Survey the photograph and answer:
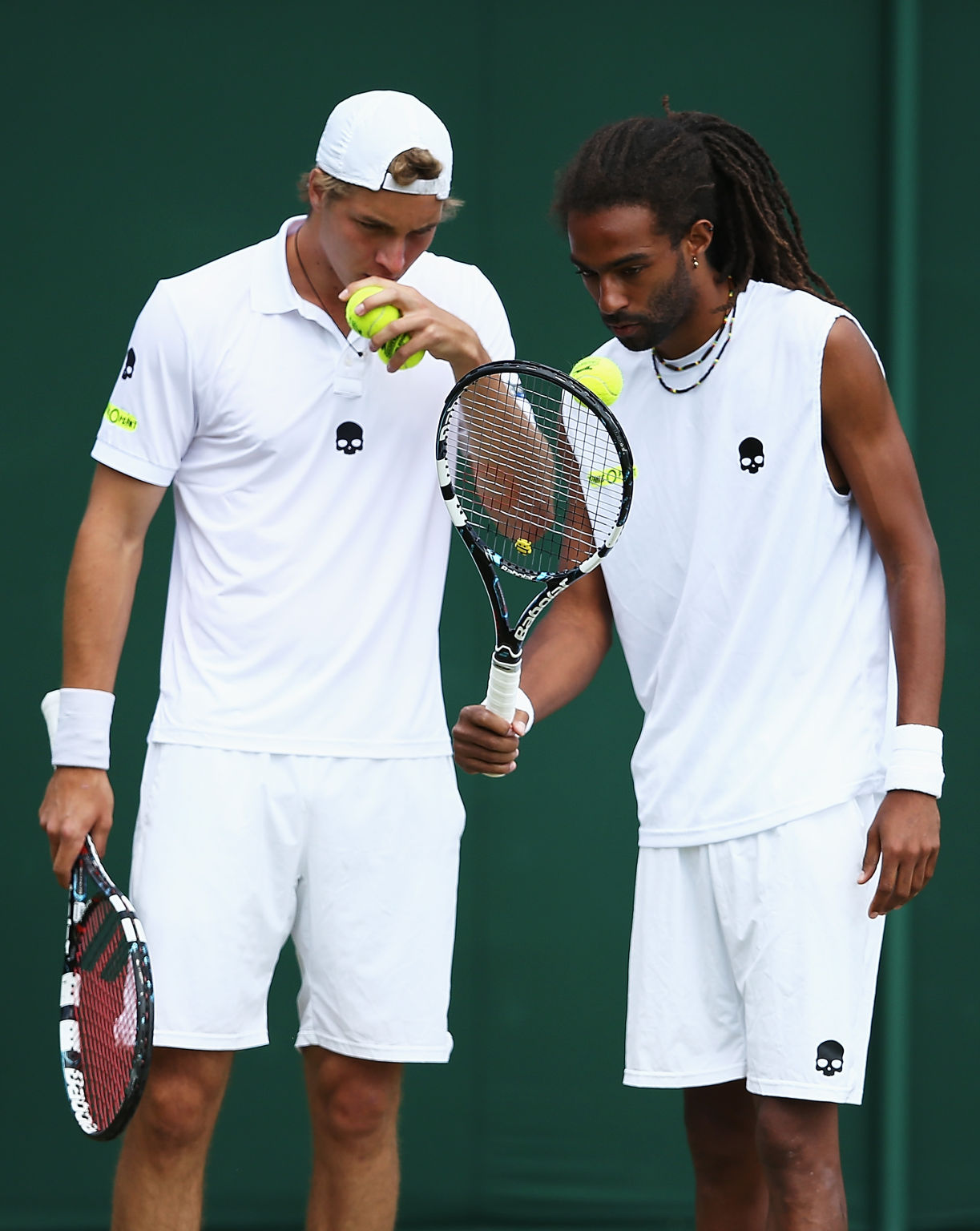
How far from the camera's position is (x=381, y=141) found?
2.73 meters

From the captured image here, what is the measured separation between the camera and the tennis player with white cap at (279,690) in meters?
2.82

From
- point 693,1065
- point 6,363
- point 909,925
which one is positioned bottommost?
point 693,1065

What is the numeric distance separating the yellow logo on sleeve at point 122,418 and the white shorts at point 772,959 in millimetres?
1000

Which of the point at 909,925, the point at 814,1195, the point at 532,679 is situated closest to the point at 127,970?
the point at 532,679

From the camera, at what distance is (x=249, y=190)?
3961 millimetres

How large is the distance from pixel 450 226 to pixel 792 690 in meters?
1.75

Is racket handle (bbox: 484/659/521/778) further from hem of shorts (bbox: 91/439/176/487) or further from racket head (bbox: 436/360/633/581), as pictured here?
hem of shorts (bbox: 91/439/176/487)

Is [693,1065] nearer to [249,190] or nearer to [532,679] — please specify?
[532,679]

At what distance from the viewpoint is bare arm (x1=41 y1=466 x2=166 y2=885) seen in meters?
2.81

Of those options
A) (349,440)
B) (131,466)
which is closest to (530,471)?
(349,440)

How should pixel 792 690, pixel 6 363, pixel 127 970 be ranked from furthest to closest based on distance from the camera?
pixel 6 363, pixel 792 690, pixel 127 970

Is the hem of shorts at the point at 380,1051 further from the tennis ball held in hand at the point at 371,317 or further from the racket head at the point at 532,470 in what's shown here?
the tennis ball held in hand at the point at 371,317

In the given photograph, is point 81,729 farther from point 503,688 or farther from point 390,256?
point 390,256

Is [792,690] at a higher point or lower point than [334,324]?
lower
